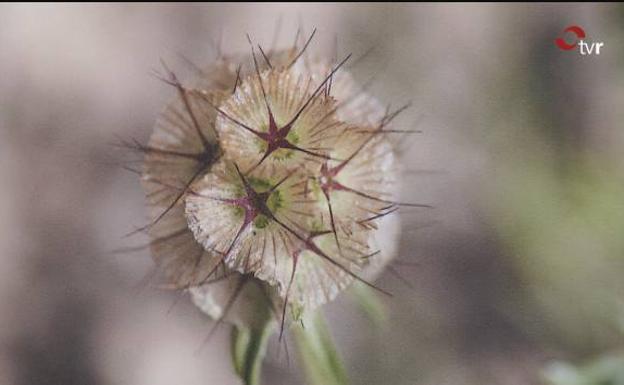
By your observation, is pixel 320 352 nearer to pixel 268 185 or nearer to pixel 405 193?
pixel 268 185

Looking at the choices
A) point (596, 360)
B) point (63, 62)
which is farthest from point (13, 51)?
point (596, 360)

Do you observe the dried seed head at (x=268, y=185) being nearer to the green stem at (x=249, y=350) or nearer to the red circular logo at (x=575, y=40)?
the green stem at (x=249, y=350)

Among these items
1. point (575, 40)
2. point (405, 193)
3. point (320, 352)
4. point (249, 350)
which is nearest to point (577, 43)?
point (575, 40)

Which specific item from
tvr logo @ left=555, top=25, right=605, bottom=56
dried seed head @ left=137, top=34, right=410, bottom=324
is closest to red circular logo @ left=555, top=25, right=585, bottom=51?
tvr logo @ left=555, top=25, right=605, bottom=56

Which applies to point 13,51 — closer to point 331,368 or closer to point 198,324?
point 198,324

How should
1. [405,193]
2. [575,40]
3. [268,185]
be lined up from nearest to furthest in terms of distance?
[268,185] → [405,193] → [575,40]

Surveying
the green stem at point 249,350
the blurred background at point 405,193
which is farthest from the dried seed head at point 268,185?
the blurred background at point 405,193

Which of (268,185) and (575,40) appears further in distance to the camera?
(575,40)

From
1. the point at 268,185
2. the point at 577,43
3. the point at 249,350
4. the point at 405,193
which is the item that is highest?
the point at 577,43
